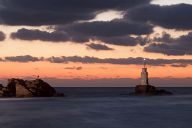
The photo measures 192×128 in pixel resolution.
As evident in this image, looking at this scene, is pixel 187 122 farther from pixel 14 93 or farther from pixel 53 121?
pixel 14 93

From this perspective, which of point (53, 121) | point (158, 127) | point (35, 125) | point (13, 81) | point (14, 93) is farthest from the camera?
point (14, 93)

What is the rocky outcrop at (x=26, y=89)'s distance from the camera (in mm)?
178875

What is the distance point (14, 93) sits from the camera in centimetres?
19300

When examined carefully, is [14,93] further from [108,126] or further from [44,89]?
[108,126]

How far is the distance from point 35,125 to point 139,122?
17.2 metres

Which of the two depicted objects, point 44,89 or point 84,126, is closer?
point 84,126

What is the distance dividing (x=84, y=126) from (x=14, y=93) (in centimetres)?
12221

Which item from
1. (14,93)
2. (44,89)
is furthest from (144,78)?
(14,93)

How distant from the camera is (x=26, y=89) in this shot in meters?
185

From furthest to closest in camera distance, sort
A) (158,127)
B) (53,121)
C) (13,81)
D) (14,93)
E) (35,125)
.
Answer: (14,93) → (13,81) → (53,121) → (35,125) → (158,127)

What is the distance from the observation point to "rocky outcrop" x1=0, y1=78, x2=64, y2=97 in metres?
179

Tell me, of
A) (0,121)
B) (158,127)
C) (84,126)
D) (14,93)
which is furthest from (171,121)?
(14,93)

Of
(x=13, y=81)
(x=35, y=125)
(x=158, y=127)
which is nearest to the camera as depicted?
(x=158, y=127)

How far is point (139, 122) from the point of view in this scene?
260ft
